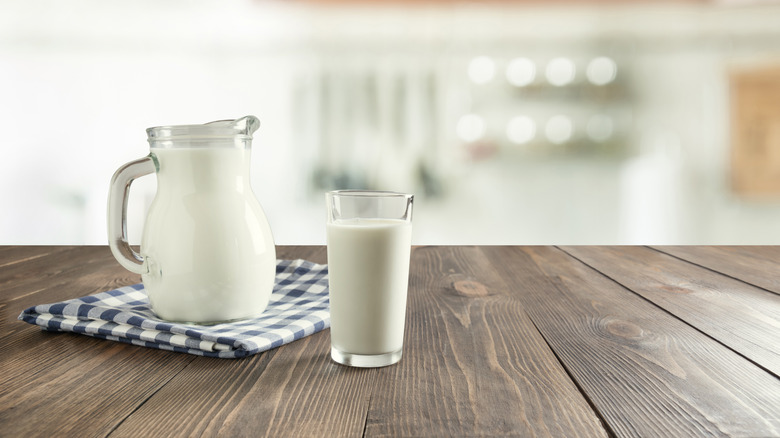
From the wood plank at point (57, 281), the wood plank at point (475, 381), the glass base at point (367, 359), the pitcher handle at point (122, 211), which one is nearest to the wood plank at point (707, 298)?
the wood plank at point (475, 381)

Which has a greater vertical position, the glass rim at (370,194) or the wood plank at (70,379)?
the glass rim at (370,194)

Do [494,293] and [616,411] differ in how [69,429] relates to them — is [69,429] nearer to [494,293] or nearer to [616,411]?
[616,411]

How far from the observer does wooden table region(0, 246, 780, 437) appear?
40cm

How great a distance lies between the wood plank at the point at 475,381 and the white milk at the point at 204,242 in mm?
177

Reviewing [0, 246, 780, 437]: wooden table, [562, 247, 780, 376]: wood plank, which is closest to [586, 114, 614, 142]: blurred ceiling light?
[562, 247, 780, 376]: wood plank

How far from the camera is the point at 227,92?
9.24ft

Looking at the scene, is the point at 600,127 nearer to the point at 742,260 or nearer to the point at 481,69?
the point at 481,69

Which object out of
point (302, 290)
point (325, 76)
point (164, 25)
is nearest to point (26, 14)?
point (164, 25)

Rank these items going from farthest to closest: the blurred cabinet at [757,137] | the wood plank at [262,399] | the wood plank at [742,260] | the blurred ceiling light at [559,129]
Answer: the blurred cabinet at [757,137] < the blurred ceiling light at [559,129] < the wood plank at [742,260] < the wood plank at [262,399]

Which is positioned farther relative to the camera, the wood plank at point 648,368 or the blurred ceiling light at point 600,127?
the blurred ceiling light at point 600,127

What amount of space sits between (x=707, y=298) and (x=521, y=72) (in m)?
2.12

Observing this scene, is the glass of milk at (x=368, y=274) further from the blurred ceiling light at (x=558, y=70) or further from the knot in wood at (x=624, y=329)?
the blurred ceiling light at (x=558, y=70)

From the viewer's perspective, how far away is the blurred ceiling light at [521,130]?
2.75m

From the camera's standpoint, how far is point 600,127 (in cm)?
278
